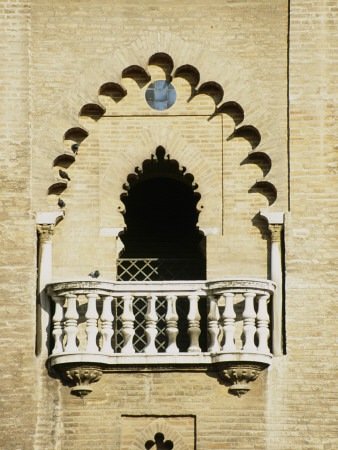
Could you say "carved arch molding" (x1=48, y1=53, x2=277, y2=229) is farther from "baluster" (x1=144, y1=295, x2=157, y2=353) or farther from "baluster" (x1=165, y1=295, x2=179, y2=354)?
"baluster" (x1=144, y1=295, x2=157, y2=353)

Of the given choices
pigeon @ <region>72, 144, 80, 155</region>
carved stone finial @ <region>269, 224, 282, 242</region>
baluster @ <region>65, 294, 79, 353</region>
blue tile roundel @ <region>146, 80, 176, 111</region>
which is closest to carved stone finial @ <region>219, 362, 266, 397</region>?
carved stone finial @ <region>269, 224, 282, 242</region>

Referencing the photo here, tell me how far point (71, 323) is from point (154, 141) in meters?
2.53

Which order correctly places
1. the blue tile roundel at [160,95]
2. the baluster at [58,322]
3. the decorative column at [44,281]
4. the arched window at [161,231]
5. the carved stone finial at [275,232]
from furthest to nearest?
the arched window at [161,231], the blue tile roundel at [160,95], the carved stone finial at [275,232], the decorative column at [44,281], the baluster at [58,322]

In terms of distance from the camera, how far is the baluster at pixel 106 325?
834 inches

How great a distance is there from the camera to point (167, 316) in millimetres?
21297

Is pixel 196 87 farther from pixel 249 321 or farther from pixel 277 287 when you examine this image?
pixel 249 321

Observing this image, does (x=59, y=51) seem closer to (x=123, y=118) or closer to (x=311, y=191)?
(x=123, y=118)

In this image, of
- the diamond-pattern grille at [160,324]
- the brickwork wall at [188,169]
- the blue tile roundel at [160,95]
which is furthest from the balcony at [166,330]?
the blue tile roundel at [160,95]

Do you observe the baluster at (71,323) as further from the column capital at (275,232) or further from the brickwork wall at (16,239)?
the column capital at (275,232)

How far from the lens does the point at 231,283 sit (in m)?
21.1

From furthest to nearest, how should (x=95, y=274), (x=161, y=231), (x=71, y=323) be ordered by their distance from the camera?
(x=161, y=231) → (x=95, y=274) → (x=71, y=323)

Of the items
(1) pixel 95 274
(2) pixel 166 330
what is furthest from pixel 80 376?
(1) pixel 95 274

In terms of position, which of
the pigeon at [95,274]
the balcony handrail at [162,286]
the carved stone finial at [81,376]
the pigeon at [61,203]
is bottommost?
the carved stone finial at [81,376]

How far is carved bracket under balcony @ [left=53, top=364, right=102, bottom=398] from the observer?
2114 centimetres
